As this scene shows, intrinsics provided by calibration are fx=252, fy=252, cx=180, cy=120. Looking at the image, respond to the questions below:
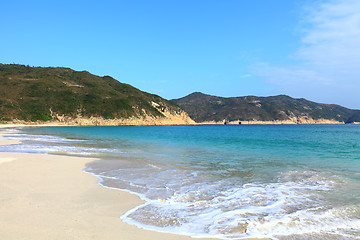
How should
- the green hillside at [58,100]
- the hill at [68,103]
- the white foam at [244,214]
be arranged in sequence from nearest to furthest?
the white foam at [244,214] < the green hillside at [58,100] < the hill at [68,103]

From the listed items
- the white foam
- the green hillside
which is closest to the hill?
the green hillside

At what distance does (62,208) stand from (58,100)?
12388cm

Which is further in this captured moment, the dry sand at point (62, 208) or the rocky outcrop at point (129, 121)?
the rocky outcrop at point (129, 121)

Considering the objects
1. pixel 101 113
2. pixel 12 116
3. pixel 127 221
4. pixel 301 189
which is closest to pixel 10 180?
pixel 127 221

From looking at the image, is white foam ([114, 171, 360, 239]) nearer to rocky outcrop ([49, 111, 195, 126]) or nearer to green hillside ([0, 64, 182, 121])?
green hillside ([0, 64, 182, 121])

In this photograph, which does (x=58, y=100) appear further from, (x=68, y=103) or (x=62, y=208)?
(x=62, y=208)

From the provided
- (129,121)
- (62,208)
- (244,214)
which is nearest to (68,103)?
(129,121)

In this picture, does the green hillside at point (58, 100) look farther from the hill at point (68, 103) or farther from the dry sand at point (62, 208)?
the dry sand at point (62, 208)

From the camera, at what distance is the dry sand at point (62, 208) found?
188 inches

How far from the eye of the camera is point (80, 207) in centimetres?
640

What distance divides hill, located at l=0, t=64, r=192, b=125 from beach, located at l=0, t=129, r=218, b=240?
344 ft

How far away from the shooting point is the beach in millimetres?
Result: 4785

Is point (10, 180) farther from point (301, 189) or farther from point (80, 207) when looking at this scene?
point (301, 189)

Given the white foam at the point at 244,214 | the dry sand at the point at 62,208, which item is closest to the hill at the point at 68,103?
the dry sand at the point at 62,208
